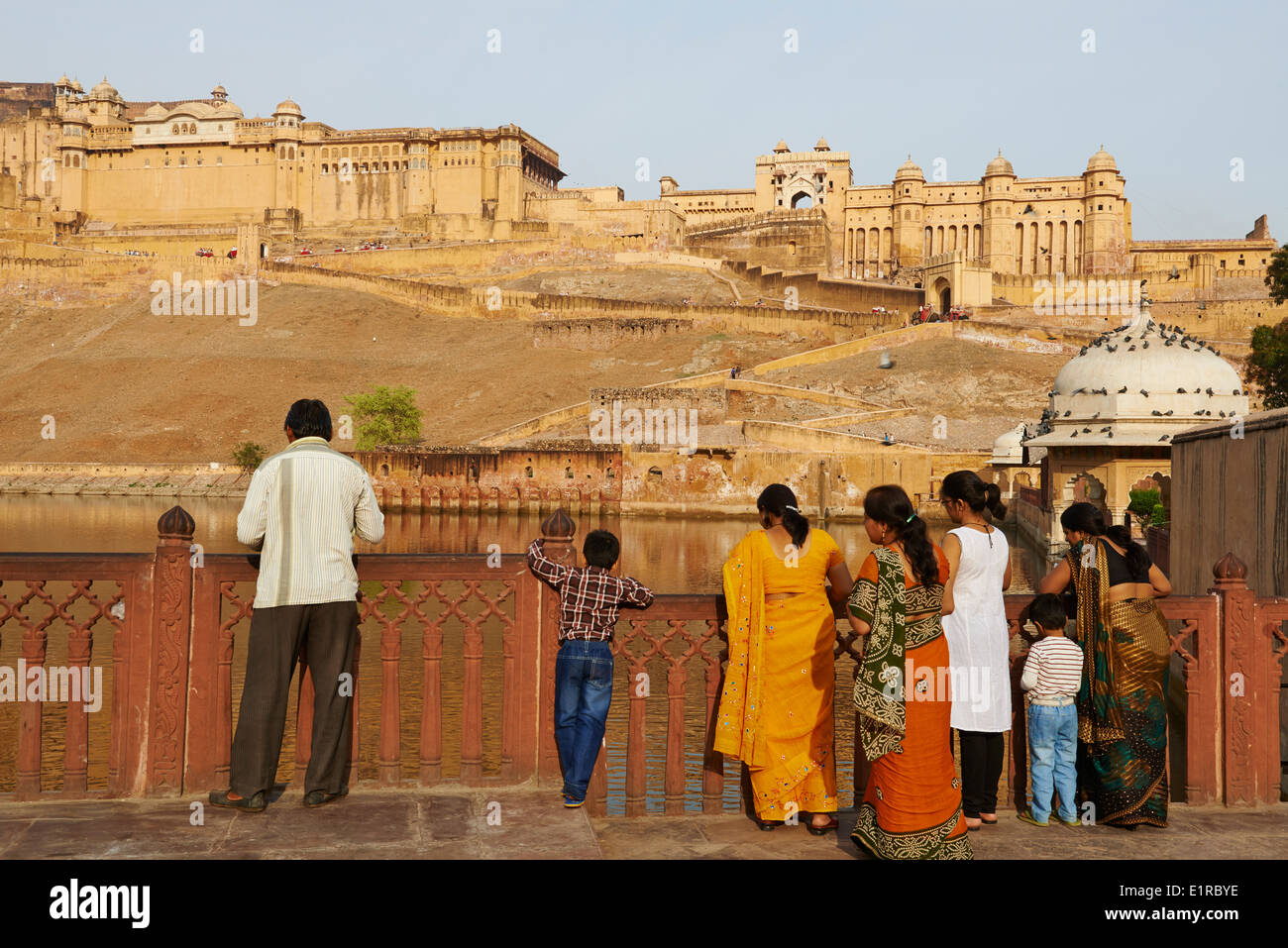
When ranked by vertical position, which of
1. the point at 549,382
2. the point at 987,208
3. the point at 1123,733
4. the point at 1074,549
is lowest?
the point at 1123,733

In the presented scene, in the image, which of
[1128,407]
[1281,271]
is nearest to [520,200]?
[1281,271]

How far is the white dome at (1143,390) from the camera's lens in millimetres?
23109

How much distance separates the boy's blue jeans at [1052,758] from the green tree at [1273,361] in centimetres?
2540

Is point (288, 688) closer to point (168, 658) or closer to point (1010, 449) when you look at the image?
point (168, 658)

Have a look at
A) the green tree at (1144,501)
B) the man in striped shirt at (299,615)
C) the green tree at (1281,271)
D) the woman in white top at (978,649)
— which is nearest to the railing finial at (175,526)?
the man in striped shirt at (299,615)

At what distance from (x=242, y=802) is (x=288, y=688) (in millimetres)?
544

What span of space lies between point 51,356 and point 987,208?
6031 centimetres

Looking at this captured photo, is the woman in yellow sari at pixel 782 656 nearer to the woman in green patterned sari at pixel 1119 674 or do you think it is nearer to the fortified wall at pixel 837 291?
the woman in green patterned sari at pixel 1119 674

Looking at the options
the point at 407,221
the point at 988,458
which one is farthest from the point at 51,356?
the point at 988,458

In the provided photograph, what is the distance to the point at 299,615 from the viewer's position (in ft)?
18.5

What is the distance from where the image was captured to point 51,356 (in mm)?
67812
